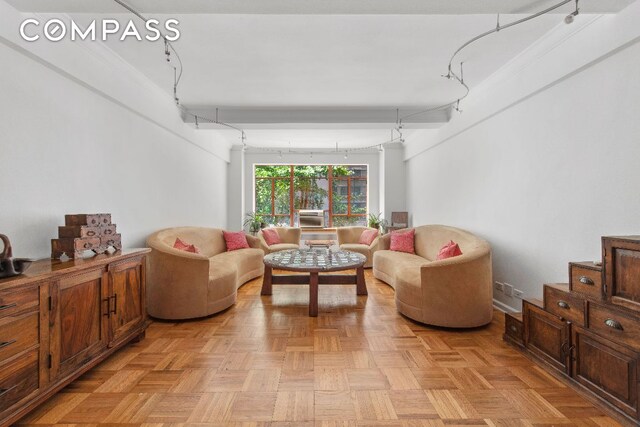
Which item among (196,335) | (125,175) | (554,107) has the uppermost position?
(554,107)

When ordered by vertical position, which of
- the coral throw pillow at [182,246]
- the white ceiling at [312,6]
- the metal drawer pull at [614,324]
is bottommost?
the metal drawer pull at [614,324]

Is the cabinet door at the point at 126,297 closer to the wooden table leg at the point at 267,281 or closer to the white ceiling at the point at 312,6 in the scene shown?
the wooden table leg at the point at 267,281

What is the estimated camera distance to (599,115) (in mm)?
2496

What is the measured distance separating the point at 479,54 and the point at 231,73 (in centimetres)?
279

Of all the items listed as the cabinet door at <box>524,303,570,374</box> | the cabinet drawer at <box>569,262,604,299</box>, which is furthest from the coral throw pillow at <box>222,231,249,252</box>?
the cabinet drawer at <box>569,262,604,299</box>

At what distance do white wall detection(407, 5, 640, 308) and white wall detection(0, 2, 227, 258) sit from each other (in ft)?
14.4

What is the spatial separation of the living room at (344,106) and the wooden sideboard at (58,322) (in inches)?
1.3

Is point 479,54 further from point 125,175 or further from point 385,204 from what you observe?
point 385,204

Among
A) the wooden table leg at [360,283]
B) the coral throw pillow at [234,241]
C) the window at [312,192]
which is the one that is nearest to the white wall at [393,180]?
the window at [312,192]

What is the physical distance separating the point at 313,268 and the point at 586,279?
2.56 meters

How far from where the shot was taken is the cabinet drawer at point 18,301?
169 centimetres

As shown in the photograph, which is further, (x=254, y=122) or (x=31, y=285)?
(x=254, y=122)

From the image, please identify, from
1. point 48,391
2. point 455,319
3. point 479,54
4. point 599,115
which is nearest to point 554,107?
point 599,115

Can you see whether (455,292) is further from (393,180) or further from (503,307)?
(393,180)
